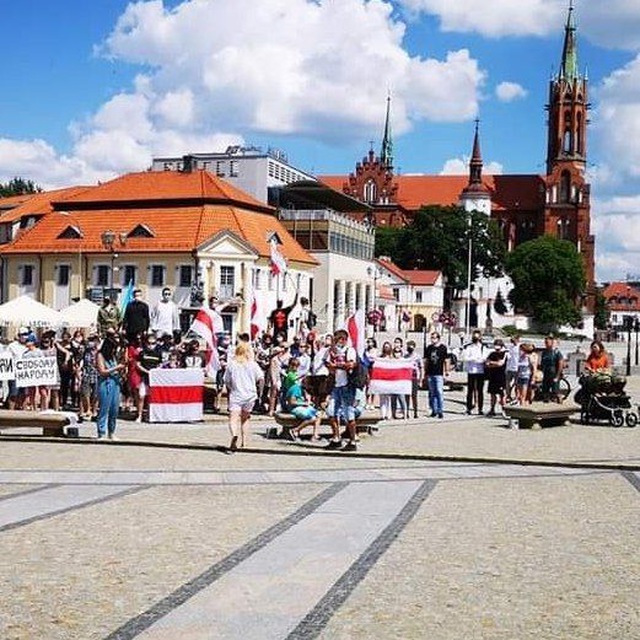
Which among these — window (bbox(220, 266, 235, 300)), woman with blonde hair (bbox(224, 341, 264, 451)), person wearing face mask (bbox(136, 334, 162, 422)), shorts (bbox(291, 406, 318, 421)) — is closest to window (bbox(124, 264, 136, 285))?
window (bbox(220, 266, 235, 300))

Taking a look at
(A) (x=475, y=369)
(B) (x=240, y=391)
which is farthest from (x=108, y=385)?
(A) (x=475, y=369)

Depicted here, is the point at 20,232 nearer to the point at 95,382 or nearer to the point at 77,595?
the point at 95,382

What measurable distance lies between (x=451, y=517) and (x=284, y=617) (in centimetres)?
428

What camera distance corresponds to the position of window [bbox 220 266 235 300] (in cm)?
6373

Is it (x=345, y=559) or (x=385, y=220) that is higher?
(x=385, y=220)

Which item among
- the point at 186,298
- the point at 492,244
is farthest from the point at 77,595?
the point at 492,244

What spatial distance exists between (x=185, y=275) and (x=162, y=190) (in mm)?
5492

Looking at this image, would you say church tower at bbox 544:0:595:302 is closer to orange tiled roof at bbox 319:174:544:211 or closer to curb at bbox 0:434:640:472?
orange tiled roof at bbox 319:174:544:211

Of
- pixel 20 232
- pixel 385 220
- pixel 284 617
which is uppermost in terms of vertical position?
pixel 385 220

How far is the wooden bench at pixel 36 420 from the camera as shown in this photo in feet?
56.5

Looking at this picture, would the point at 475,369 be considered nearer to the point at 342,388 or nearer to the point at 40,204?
the point at 342,388

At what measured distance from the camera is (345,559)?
8.88m

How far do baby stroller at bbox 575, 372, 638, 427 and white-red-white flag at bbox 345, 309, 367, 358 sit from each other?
6.43 metres

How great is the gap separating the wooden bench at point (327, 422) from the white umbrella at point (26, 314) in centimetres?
978
